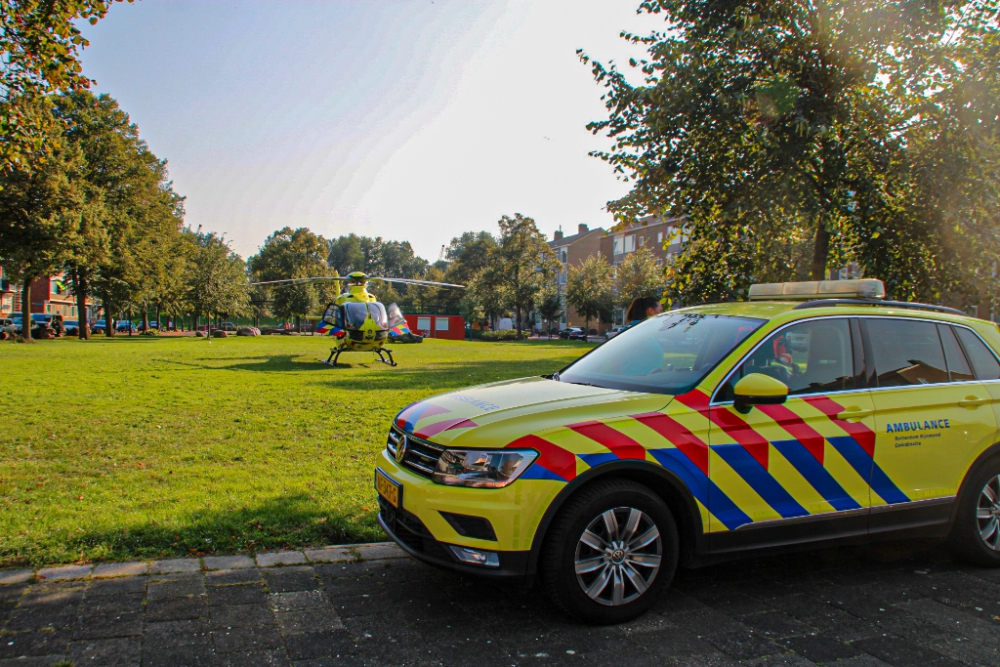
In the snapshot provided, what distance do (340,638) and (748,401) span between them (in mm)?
2531

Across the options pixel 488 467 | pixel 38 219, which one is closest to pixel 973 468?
pixel 488 467

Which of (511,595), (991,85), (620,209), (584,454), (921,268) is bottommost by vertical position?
(511,595)

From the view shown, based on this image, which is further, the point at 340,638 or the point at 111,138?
the point at 111,138

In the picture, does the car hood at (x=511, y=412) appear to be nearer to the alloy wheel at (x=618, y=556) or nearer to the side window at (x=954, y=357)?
the alloy wheel at (x=618, y=556)

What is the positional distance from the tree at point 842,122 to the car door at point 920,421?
16.8 feet

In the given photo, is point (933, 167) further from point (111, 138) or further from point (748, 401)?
point (111, 138)

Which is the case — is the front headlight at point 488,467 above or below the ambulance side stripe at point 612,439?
below

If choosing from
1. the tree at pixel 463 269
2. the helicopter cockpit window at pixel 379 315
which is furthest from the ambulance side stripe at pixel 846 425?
the tree at pixel 463 269

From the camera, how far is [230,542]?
4.79 m

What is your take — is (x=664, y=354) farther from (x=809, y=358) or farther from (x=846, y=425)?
(x=846, y=425)

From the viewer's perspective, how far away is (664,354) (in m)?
4.66

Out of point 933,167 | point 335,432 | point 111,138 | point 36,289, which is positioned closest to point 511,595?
point 335,432

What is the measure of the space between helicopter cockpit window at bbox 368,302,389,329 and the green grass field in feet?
26.5

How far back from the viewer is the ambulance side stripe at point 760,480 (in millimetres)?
3918
